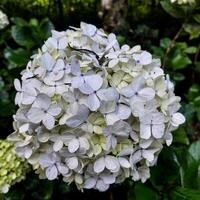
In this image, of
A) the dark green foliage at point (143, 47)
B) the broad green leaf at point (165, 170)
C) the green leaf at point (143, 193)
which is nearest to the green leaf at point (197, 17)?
the dark green foliage at point (143, 47)

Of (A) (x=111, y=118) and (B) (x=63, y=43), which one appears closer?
(A) (x=111, y=118)

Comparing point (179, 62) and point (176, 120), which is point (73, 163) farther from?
point (179, 62)

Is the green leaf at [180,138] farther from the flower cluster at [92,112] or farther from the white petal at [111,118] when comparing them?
the white petal at [111,118]

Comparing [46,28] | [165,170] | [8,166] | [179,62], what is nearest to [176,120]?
[165,170]

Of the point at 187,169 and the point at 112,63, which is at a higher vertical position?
the point at 112,63

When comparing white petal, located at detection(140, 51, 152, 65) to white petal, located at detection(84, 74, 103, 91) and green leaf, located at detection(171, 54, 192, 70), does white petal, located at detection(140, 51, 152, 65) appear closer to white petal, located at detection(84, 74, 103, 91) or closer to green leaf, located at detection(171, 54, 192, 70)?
white petal, located at detection(84, 74, 103, 91)

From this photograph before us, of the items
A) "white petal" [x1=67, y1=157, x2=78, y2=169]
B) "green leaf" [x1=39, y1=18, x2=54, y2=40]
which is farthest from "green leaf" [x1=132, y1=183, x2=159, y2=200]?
"green leaf" [x1=39, y1=18, x2=54, y2=40]
